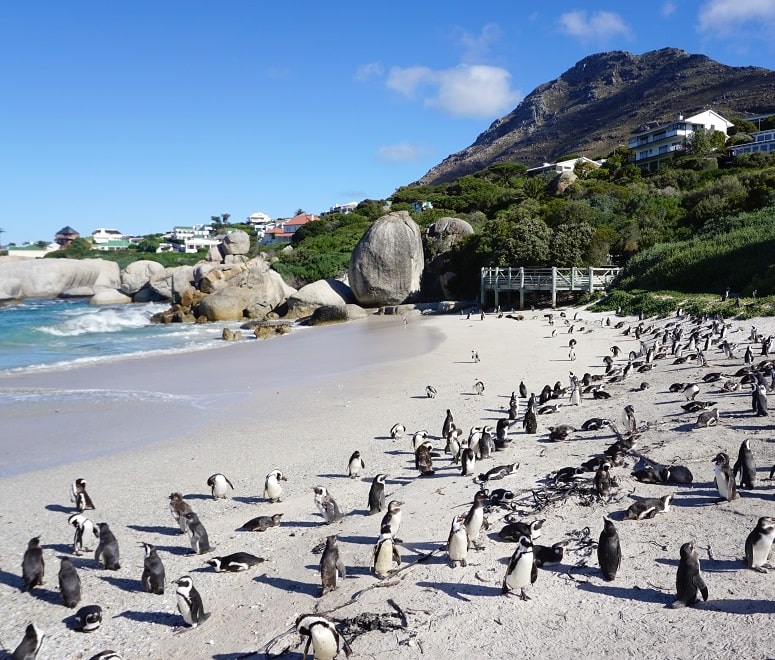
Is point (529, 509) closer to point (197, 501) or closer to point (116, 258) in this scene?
point (197, 501)

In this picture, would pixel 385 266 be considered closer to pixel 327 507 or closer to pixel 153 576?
pixel 327 507

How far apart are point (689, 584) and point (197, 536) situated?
16.7 feet

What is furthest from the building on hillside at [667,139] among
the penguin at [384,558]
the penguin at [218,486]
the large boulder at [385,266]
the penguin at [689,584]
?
the penguin at [384,558]

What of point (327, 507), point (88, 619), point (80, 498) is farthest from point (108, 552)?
point (327, 507)

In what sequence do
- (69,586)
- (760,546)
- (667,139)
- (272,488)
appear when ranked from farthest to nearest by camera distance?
(667,139) → (272,488) → (69,586) → (760,546)

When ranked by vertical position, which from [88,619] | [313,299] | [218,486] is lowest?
[88,619]

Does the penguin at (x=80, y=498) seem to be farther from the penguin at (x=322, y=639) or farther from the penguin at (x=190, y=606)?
the penguin at (x=322, y=639)

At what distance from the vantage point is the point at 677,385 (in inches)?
516

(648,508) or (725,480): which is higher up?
(725,480)

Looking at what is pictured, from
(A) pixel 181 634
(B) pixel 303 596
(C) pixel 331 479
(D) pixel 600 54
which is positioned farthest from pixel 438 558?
(D) pixel 600 54

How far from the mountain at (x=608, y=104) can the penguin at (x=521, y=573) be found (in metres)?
108

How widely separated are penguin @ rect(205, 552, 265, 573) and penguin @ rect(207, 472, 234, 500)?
2178mm

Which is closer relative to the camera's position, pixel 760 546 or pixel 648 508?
pixel 760 546

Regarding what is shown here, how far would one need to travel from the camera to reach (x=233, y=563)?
6.72m
